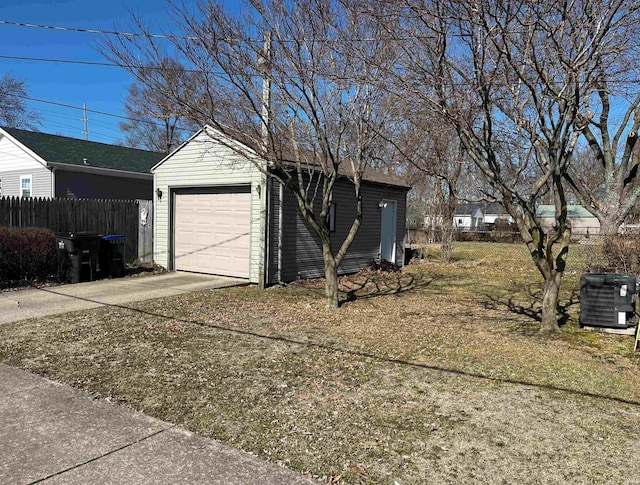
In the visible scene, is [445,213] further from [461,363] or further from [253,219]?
[461,363]

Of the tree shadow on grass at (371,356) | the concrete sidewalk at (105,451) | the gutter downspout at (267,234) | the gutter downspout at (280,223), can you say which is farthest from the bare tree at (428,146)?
the concrete sidewalk at (105,451)

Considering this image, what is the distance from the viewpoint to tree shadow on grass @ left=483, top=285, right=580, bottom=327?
25.0 feet

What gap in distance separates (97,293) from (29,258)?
195 cm

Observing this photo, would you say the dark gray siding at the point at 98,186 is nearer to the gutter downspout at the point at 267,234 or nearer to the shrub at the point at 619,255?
the gutter downspout at the point at 267,234

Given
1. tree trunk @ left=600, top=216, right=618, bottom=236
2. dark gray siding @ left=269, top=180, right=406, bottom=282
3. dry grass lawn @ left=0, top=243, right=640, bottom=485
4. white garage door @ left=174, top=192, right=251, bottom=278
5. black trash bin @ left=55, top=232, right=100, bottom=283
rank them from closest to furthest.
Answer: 1. dry grass lawn @ left=0, top=243, right=640, bottom=485
2. black trash bin @ left=55, top=232, right=100, bottom=283
3. dark gray siding @ left=269, top=180, right=406, bottom=282
4. white garage door @ left=174, top=192, right=251, bottom=278
5. tree trunk @ left=600, top=216, right=618, bottom=236

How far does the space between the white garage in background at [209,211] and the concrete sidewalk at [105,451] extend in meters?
6.35

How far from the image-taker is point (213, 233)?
11.2m

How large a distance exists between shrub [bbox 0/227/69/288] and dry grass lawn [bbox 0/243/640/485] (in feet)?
10.8

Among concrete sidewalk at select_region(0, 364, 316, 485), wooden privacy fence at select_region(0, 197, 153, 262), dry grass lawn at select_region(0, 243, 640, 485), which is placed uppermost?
wooden privacy fence at select_region(0, 197, 153, 262)

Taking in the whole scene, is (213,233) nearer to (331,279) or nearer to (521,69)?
(331,279)

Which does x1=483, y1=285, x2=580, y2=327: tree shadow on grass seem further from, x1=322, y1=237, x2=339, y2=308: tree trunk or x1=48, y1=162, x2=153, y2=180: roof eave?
x1=48, y1=162, x2=153, y2=180: roof eave

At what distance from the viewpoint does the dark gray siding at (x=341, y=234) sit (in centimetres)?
1051

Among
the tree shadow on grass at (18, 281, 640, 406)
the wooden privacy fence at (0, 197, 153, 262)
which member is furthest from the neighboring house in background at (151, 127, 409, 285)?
the tree shadow on grass at (18, 281, 640, 406)

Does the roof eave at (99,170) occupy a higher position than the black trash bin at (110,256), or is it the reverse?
the roof eave at (99,170)
